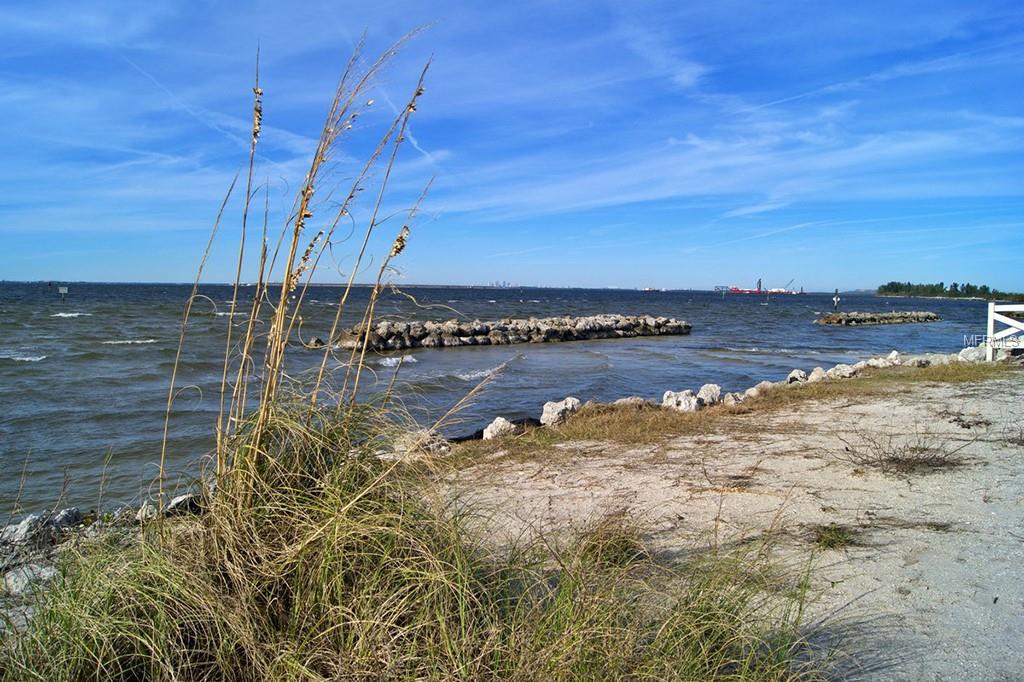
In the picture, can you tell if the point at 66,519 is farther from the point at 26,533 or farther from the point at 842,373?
the point at 842,373

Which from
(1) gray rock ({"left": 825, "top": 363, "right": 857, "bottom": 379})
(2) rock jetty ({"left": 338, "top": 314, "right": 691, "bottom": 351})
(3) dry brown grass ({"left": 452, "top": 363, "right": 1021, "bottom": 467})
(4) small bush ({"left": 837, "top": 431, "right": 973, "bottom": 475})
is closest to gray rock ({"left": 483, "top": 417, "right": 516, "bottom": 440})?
(3) dry brown grass ({"left": 452, "top": 363, "right": 1021, "bottom": 467})

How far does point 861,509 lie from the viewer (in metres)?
4.44

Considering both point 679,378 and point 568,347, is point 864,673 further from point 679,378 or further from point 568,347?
point 568,347

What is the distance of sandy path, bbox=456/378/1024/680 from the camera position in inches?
111

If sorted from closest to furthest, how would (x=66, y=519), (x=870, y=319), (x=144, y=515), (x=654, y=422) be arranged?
(x=144, y=515) → (x=66, y=519) → (x=654, y=422) → (x=870, y=319)

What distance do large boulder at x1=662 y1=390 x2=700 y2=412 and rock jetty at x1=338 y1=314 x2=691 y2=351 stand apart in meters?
14.9

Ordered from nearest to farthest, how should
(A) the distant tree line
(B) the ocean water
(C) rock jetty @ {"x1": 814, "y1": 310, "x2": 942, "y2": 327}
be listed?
(B) the ocean water, (C) rock jetty @ {"x1": 814, "y1": 310, "x2": 942, "y2": 327}, (A) the distant tree line

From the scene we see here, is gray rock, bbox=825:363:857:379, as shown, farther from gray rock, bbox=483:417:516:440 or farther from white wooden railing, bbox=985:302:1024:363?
gray rock, bbox=483:417:516:440

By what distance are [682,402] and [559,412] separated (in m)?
1.96

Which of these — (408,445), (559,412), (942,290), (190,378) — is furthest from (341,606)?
(942,290)

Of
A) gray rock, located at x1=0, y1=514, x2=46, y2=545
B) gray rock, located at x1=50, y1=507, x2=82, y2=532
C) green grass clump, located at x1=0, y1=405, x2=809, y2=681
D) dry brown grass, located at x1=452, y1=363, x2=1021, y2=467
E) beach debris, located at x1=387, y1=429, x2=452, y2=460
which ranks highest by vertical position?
beach debris, located at x1=387, y1=429, x2=452, y2=460

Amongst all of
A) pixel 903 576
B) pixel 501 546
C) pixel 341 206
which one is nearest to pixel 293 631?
pixel 501 546

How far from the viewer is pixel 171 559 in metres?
2.27

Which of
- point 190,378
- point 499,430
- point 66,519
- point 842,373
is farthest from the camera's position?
point 190,378
